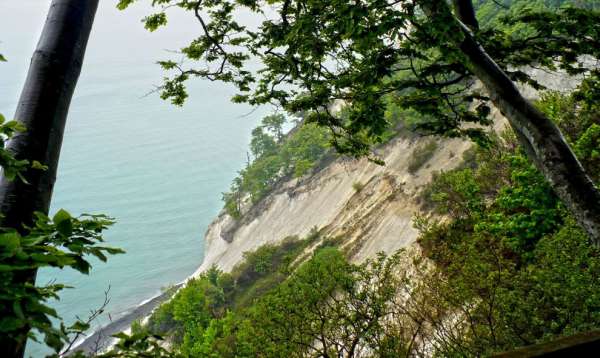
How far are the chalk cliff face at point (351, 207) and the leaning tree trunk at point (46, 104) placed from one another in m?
21.8

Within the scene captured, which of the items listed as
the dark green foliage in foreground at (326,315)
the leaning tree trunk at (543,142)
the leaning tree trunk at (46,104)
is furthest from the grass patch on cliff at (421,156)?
the leaning tree trunk at (46,104)

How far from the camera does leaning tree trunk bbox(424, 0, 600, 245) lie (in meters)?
4.82

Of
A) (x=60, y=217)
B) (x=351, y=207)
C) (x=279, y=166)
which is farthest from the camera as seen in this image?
(x=279, y=166)

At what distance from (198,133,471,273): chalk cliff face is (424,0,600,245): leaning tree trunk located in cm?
1835

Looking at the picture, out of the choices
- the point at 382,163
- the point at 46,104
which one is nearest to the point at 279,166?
the point at 382,163

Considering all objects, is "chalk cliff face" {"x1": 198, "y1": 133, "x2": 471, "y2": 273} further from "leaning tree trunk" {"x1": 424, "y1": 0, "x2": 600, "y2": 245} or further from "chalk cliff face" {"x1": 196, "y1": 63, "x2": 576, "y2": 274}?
"leaning tree trunk" {"x1": 424, "y1": 0, "x2": 600, "y2": 245}

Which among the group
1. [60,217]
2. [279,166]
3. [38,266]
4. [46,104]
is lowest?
[38,266]

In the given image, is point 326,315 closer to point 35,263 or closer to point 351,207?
point 35,263

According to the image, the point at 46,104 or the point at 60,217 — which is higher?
the point at 46,104

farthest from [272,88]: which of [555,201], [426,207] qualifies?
[426,207]

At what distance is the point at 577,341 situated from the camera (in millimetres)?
1499

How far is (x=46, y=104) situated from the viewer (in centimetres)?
226

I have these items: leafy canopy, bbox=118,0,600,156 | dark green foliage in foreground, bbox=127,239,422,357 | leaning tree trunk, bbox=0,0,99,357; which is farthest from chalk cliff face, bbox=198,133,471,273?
leaning tree trunk, bbox=0,0,99,357

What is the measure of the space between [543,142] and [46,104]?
18.0 ft
